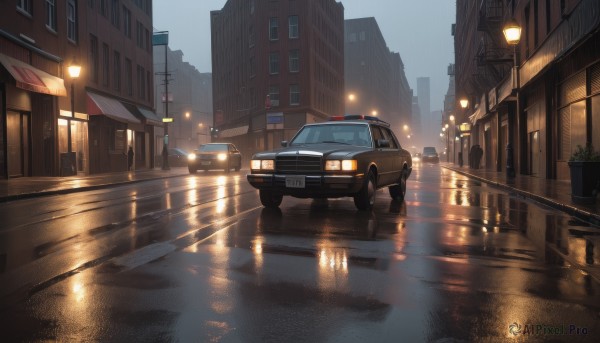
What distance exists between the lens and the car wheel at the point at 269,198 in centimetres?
991

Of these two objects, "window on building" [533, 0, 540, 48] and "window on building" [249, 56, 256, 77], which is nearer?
"window on building" [533, 0, 540, 48]

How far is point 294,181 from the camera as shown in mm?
9039

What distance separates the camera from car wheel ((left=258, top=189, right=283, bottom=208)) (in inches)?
390

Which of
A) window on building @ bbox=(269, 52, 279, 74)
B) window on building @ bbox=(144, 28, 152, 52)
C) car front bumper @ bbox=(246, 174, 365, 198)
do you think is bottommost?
car front bumper @ bbox=(246, 174, 365, 198)

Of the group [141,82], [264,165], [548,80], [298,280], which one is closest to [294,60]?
[141,82]

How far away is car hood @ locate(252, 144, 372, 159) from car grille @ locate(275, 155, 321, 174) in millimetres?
72

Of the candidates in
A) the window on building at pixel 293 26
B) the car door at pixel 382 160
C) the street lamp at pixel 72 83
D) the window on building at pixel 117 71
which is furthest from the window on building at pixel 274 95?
the car door at pixel 382 160

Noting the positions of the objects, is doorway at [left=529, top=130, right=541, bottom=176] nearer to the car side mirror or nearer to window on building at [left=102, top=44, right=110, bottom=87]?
the car side mirror

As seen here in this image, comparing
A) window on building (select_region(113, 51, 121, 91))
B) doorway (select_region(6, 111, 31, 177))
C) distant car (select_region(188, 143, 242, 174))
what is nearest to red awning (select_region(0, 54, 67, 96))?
doorway (select_region(6, 111, 31, 177))

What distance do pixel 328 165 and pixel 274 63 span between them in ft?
154

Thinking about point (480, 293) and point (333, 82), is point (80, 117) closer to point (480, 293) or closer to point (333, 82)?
point (480, 293)

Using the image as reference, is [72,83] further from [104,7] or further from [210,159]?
[104,7]

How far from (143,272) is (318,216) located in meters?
4.41

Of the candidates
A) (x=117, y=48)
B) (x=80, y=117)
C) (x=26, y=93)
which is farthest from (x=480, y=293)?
(x=117, y=48)
